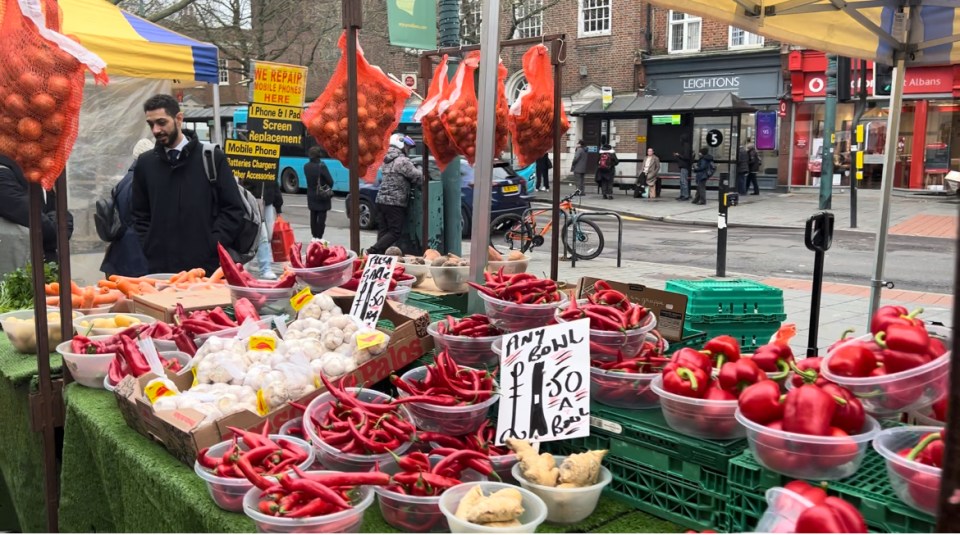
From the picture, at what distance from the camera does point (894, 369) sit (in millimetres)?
1984

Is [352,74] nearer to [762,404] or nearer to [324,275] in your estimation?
[324,275]

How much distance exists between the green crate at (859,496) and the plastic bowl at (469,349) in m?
1.17

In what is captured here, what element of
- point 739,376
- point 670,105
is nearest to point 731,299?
point 739,376

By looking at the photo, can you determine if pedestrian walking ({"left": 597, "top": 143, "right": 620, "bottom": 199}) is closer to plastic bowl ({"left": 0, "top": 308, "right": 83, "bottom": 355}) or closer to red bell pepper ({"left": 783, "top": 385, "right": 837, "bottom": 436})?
plastic bowl ({"left": 0, "top": 308, "right": 83, "bottom": 355})

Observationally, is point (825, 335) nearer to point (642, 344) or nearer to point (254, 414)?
point (642, 344)

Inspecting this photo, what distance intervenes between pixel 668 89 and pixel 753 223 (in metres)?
10.8

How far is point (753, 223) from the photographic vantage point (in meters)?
19.2

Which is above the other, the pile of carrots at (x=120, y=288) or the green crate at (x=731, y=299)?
the green crate at (x=731, y=299)

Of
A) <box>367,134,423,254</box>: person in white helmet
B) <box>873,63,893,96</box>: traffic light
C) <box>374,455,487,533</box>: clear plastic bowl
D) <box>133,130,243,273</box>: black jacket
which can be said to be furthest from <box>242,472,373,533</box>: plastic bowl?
<box>873,63,893,96</box>: traffic light

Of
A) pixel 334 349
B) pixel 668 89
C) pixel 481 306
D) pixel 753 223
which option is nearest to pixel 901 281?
pixel 753 223

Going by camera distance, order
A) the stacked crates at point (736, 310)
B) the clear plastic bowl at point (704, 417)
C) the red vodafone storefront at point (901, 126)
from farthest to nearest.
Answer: the red vodafone storefront at point (901, 126)
the stacked crates at point (736, 310)
the clear plastic bowl at point (704, 417)

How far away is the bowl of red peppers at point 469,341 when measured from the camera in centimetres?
290

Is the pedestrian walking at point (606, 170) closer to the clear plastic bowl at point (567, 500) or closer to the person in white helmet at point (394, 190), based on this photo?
the person in white helmet at point (394, 190)

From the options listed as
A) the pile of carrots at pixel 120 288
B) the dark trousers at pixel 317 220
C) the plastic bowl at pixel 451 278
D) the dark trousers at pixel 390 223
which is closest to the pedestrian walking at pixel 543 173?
the dark trousers at pixel 317 220
